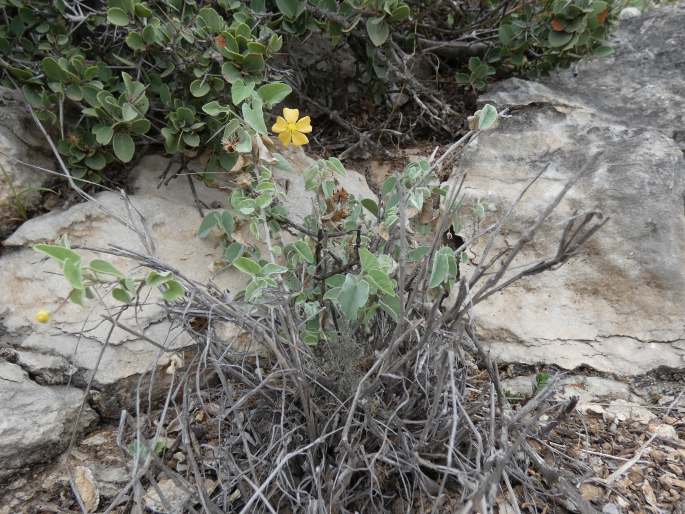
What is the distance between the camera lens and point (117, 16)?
1552mm

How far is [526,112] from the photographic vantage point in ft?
7.38

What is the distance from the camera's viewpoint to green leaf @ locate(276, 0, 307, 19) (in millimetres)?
1788

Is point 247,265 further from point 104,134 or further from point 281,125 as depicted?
point 104,134

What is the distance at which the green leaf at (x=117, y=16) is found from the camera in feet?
5.05

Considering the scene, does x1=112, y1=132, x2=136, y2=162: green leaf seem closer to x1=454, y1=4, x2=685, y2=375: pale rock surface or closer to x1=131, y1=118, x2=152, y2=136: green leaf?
x1=131, y1=118, x2=152, y2=136: green leaf

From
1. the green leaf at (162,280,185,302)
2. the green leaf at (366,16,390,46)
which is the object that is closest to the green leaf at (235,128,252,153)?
the green leaf at (162,280,185,302)

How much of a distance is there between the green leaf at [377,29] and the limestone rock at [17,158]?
3.73ft

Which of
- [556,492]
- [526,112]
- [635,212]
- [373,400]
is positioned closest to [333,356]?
[373,400]

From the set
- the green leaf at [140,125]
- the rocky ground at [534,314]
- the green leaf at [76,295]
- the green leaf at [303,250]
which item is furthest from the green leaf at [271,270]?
the green leaf at [140,125]

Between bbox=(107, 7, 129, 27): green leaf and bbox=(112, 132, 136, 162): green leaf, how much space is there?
0.31m

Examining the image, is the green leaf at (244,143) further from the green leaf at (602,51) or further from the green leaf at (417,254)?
the green leaf at (602,51)

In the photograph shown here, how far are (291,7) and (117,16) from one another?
54 cm

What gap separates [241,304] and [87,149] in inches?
33.3

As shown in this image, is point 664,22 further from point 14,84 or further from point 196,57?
point 14,84
